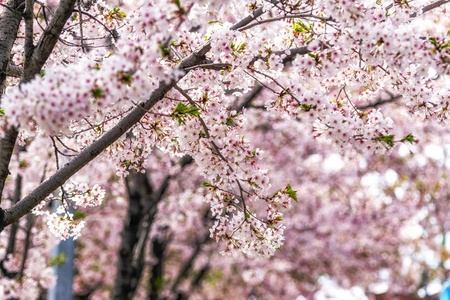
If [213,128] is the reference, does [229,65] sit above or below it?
above

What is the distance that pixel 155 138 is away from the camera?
3.43m

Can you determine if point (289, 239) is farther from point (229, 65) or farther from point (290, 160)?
point (229, 65)

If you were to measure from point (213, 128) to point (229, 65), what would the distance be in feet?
1.59

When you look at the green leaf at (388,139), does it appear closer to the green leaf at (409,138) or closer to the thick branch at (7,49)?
the green leaf at (409,138)

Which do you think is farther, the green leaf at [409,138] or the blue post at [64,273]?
the blue post at [64,273]

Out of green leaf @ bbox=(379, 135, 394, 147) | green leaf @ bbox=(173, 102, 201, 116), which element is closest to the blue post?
green leaf @ bbox=(173, 102, 201, 116)

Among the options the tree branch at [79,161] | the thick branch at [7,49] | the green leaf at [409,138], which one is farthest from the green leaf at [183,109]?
the green leaf at [409,138]

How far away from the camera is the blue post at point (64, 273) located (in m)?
6.48

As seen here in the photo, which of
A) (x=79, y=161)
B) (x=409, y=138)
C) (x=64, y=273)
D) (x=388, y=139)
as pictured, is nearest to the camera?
(x=79, y=161)

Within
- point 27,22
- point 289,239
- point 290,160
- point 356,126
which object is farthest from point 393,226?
point 27,22

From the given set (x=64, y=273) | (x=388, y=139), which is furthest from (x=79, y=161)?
(x=64, y=273)

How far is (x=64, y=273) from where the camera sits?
21.6 ft

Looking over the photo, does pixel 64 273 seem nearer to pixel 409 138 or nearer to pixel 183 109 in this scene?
pixel 183 109

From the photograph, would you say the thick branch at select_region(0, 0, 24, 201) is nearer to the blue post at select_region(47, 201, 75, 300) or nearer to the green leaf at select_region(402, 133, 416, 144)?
the green leaf at select_region(402, 133, 416, 144)
